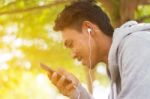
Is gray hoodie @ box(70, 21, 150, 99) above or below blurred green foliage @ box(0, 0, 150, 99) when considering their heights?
above

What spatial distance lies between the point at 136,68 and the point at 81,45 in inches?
17.8

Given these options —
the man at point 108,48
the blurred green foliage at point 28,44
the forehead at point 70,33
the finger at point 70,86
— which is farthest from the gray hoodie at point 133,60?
the blurred green foliage at point 28,44

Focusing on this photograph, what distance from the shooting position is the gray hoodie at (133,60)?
1.48 meters

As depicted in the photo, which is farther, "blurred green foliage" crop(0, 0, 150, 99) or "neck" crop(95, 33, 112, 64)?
"blurred green foliage" crop(0, 0, 150, 99)

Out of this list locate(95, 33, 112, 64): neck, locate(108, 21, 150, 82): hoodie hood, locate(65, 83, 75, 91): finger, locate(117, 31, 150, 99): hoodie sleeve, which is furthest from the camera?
locate(65, 83, 75, 91): finger

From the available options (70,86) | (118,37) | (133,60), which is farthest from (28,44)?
(133,60)

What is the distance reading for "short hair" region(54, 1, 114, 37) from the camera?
6.23 ft

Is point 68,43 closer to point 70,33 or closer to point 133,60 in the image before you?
point 70,33

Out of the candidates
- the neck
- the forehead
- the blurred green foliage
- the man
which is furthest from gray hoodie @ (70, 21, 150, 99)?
the blurred green foliage

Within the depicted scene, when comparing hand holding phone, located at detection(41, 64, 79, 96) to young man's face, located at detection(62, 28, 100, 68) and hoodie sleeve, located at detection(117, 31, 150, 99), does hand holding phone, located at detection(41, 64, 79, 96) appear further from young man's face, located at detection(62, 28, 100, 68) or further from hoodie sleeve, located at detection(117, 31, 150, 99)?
hoodie sleeve, located at detection(117, 31, 150, 99)

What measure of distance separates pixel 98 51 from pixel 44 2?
2.96 meters

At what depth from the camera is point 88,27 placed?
1875mm

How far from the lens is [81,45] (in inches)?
74.6

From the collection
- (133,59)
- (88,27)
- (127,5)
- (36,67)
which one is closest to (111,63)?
(133,59)
